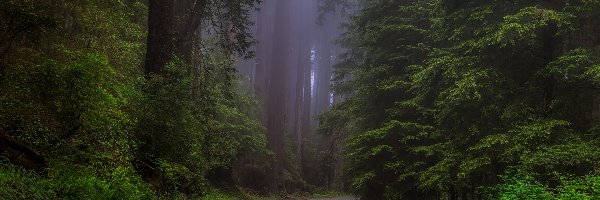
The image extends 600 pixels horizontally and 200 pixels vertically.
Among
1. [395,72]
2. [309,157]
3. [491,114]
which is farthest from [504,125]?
[309,157]

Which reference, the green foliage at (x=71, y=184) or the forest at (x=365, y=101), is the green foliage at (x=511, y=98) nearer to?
the forest at (x=365, y=101)

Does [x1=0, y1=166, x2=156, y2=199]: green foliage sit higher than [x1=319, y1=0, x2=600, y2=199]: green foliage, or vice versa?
[x1=319, y1=0, x2=600, y2=199]: green foliage

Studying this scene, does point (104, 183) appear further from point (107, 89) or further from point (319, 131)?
point (319, 131)

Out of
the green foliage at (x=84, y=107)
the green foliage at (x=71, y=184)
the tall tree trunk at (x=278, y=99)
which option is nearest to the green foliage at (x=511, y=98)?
the green foliage at (x=84, y=107)

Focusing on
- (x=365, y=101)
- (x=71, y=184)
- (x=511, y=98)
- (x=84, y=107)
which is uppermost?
(x=511, y=98)

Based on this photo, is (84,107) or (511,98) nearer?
(84,107)

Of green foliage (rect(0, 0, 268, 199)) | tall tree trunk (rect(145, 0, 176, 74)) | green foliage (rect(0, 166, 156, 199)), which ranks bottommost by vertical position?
green foliage (rect(0, 166, 156, 199))

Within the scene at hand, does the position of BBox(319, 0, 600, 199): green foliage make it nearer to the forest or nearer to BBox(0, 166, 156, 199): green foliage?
the forest

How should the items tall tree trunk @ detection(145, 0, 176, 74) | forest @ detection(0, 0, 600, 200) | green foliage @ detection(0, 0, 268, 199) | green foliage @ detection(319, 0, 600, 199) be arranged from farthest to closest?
1. tall tree trunk @ detection(145, 0, 176, 74)
2. green foliage @ detection(319, 0, 600, 199)
3. forest @ detection(0, 0, 600, 200)
4. green foliage @ detection(0, 0, 268, 199)

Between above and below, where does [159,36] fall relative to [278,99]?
above

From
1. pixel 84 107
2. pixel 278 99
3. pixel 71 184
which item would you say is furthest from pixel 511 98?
pixel 278 99

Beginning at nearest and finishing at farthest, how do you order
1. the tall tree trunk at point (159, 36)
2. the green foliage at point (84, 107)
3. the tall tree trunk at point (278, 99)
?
the green foliage at point (84, 107) < the tall tree trunk at point (159, 36) < the tall tree trunk at point (278, 99)

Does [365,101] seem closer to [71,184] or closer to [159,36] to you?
[159,36]

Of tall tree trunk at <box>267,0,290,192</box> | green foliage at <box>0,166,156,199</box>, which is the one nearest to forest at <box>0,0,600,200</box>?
green foliage at <box>0,166,156,199</box>
